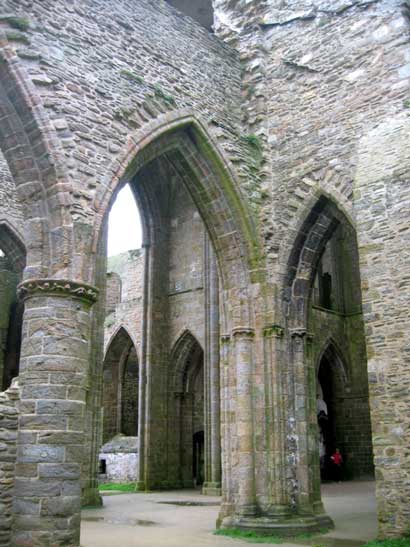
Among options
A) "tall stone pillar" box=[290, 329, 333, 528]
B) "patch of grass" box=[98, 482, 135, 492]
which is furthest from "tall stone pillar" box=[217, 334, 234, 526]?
"patch of grass" box=[98, 482, 135, 492]

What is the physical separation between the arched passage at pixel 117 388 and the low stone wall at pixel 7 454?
39.3 ft

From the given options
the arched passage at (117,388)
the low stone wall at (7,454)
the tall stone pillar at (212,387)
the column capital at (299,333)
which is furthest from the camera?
the arched passage at (117,388)

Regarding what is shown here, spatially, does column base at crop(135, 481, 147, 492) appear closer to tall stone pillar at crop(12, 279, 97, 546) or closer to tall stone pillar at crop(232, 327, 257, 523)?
tall stone pillar at crop(232, 327, 257, 523)

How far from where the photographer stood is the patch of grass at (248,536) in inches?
302

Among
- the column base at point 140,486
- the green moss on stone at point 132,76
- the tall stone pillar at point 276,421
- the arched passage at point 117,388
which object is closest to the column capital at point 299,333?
the tall stone pillar at point 276,421

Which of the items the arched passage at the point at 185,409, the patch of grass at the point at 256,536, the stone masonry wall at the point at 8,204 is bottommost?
the patch of grass at the point at 256,536

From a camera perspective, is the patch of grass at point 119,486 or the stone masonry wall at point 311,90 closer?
the stone masonry wall at point 311,90

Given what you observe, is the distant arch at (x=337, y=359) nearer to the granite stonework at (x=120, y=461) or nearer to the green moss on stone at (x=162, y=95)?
the granite stonework at (x=120, y=461)

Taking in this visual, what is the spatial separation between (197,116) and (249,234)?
1783mm

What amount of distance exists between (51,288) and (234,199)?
12.0 ft

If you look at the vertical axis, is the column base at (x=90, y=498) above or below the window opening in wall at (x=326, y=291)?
below

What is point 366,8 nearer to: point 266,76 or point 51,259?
point 266,76

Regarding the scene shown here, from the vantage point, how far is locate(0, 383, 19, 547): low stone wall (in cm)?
582

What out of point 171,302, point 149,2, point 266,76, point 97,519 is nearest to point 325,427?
point 171,302
